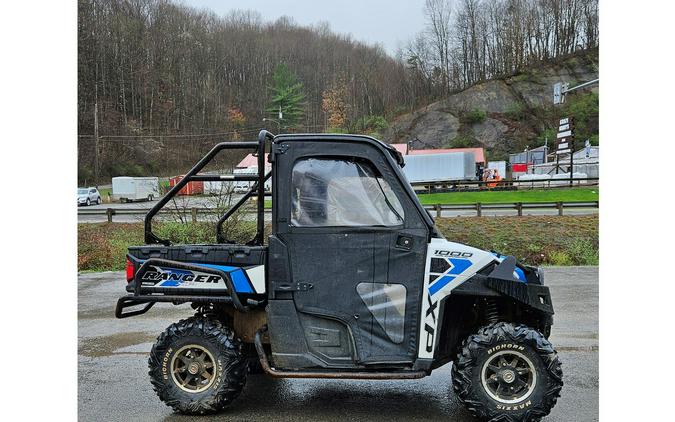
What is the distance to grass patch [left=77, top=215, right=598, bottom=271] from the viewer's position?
13.8 m

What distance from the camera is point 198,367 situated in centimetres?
434

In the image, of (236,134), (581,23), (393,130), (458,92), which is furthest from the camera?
(458,92)

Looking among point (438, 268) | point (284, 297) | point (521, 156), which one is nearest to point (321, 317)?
point (284, 297)

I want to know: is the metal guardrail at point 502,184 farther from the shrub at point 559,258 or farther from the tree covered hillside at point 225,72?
the tree covered hillside at point 225,72

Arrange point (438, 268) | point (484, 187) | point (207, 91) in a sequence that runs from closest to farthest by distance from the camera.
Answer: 1. point (438, 268)
2. point (207, 91)
3. point (484, 187)

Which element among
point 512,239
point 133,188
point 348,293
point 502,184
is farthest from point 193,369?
point 502,184

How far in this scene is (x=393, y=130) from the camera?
16797mm

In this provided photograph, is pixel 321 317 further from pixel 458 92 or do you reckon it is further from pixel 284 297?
pixel 458 92

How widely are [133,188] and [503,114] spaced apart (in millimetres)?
20472

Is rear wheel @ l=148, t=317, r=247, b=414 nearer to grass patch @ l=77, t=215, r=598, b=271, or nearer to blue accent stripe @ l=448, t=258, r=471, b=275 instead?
blue accent stripe @ l=448, t=258, r=471, b=275

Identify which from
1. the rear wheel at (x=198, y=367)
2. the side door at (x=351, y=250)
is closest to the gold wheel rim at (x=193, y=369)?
the rear wheel at (x=198, y=367)

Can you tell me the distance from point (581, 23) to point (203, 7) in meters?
7.56

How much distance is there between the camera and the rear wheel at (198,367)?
429 cm

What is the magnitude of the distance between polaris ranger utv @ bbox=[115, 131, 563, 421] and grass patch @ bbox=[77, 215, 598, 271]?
343 inches
